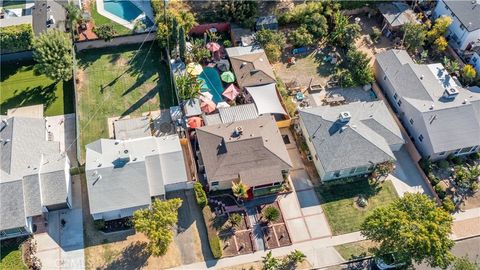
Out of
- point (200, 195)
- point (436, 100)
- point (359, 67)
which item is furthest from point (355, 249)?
point (359, 67)

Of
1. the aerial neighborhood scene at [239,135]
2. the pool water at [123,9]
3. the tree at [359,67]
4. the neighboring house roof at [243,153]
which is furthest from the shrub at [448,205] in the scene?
the pool water at [123,9]

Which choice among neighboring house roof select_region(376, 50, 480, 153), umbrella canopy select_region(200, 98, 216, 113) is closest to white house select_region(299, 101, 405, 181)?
neighboring house roof select_region(376, 50, 480, 153)

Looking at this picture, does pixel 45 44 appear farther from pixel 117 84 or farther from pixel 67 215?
pixel 67 215

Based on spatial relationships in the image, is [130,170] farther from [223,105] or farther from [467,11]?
[467,11]

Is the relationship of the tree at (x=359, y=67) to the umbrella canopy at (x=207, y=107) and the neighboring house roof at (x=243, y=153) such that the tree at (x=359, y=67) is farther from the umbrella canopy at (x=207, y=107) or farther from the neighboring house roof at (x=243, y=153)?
the umbrella canopy at (x=207, y=107)

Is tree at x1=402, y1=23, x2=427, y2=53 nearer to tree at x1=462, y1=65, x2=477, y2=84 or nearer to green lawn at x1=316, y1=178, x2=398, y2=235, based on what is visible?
tree at x1=462, y1=65, x2=477, y2=84

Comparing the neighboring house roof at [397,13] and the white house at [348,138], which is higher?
the neighboring house roof at [397,13]
